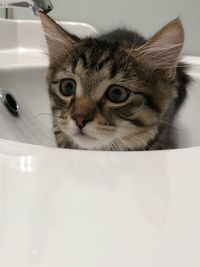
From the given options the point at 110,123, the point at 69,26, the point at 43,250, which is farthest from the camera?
the point at 69,26

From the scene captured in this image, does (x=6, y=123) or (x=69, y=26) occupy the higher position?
(x=69, y=26)

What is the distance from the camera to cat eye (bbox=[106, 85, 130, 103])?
0.66m

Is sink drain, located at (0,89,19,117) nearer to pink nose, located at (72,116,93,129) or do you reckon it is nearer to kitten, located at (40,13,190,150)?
kitten, located at (40,13,190,150)

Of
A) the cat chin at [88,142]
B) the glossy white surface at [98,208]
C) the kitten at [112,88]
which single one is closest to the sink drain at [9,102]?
the kitten at [112,88]

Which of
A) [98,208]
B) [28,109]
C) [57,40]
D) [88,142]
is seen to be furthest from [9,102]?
[98,208]

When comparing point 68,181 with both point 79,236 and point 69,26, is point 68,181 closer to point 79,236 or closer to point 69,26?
point 79,236

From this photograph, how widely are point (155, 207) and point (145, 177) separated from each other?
0.04 m

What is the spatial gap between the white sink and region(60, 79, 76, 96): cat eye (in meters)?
0.26

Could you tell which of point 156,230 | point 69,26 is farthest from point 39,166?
point 69,26

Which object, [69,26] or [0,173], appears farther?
[69,26]

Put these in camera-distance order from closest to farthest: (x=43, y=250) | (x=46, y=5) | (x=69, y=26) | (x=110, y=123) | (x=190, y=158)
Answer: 1. (x=43, y=250)
2. (x=190, y=158)
3. (x=110, y=123)
4. (x=46, y=5)
5. (x=69, y=26)

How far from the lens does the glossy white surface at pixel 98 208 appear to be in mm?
339

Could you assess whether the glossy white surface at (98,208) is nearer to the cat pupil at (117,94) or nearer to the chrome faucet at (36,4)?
the cat pupil at (117,94)

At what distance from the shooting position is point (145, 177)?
0.42m
